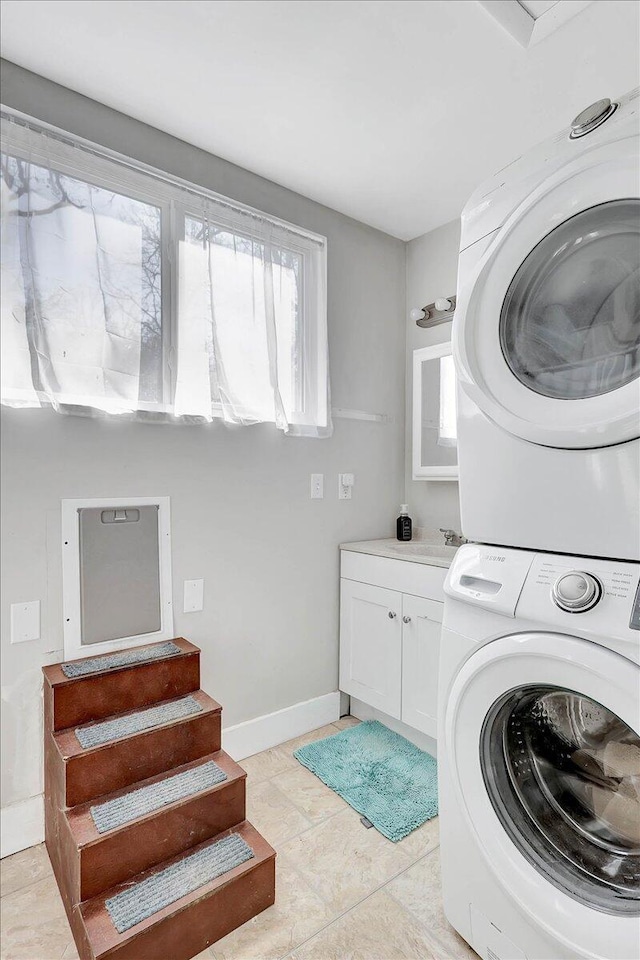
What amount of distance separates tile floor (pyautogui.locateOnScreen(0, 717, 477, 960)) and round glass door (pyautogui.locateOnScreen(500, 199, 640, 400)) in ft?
4.65

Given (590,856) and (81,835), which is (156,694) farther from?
(590,856)

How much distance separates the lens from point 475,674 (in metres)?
1.13

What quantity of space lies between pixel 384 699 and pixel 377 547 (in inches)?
25.8

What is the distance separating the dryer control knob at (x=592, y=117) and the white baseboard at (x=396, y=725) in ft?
6.55

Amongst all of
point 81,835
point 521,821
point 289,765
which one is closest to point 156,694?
point 81,835

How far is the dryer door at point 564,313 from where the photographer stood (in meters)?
1.01

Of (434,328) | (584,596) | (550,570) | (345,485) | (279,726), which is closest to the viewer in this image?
(584,596)

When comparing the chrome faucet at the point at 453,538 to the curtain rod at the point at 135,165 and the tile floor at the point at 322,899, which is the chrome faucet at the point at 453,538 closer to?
the tile floor at the point at 322,899

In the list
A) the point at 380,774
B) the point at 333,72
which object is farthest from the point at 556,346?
the point at 380,774

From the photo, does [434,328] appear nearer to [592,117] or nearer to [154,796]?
[592,117]

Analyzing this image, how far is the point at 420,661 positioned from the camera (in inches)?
78.6

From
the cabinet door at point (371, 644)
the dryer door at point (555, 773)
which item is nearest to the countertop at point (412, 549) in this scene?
the cabinet door at point (371, 644)

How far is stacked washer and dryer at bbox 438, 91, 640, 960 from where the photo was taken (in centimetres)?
98

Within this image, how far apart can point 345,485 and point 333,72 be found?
159 cm
